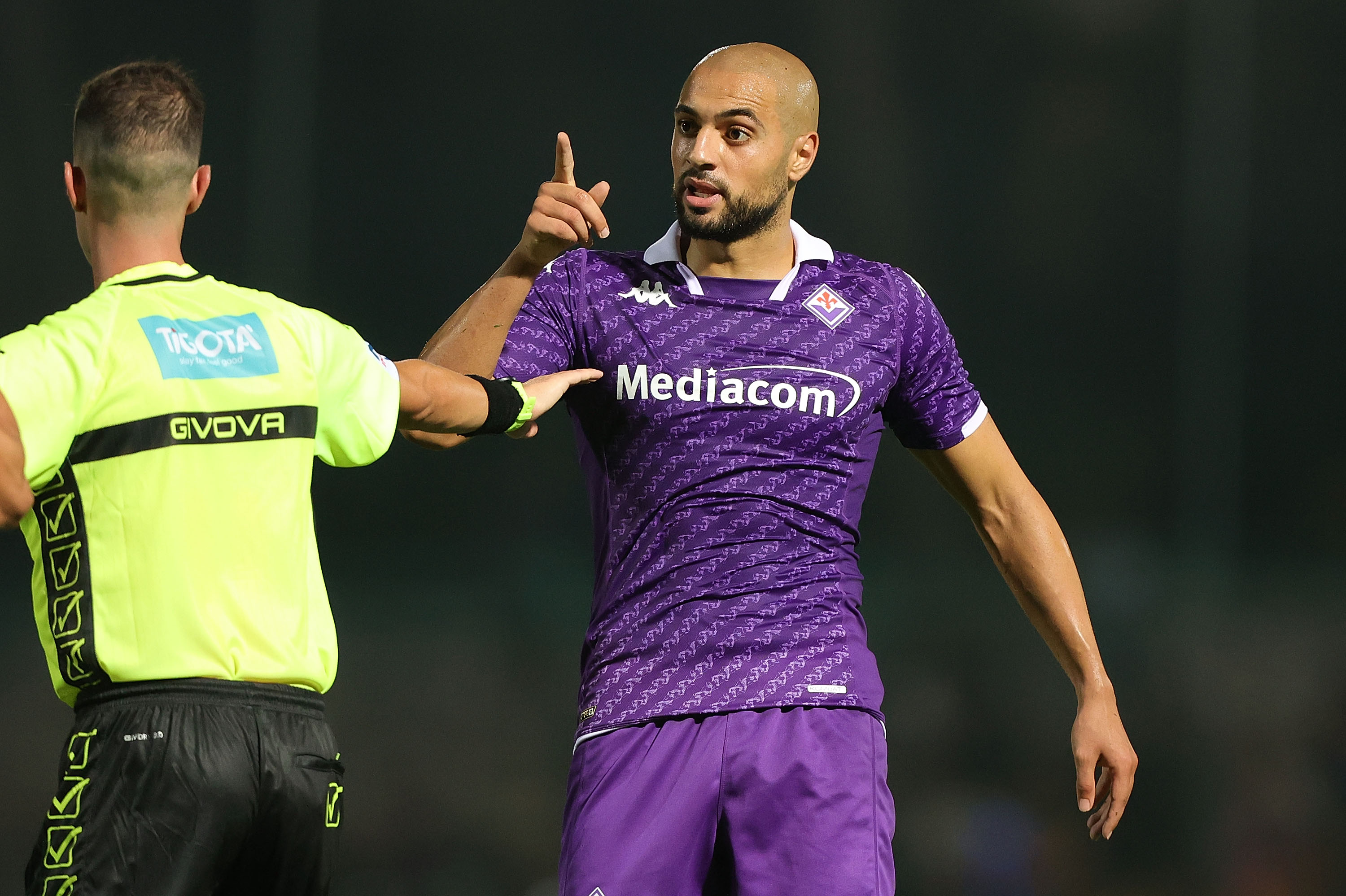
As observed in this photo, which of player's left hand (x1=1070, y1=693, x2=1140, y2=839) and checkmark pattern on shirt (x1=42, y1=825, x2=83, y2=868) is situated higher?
checkmark pattern on shirt (x1=42, y1=825, x2=83, y2=868)

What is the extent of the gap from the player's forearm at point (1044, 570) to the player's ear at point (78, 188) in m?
1.88

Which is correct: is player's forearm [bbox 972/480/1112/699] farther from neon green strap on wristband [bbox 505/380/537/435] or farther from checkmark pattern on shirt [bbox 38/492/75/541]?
checkmark pattern on shirt [bbox 38/492/75/541]

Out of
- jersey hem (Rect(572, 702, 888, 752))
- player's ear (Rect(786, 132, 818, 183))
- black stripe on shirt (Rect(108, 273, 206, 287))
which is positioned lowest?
jersey hem (Rect(572, 702, 888, 752))

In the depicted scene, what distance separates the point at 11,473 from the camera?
6.47ft

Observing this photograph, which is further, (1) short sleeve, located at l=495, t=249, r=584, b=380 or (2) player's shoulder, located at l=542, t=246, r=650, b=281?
(2) player's shoulder, located at l=542, t=246, r=650, b=281

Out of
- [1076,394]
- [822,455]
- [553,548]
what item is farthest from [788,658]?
[1076,394]

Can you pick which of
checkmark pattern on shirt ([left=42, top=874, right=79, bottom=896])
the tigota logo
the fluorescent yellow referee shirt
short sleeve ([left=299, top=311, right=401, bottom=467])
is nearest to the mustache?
the tigota logo

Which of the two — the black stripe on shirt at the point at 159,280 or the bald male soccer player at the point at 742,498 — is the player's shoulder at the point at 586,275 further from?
the black stripe on shirt at the point at 159,280

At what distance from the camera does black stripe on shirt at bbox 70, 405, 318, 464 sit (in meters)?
2.11

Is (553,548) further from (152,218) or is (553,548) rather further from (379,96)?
(152,218)

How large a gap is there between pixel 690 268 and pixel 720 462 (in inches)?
17.8

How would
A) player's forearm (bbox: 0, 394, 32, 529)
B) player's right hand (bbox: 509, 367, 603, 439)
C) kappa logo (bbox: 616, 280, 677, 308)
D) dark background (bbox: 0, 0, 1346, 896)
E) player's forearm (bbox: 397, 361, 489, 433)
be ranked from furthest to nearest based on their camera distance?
dark background (bbox: 0, 0, 1346, 896) → kappa logo (bbox: 616, 280, 677, 308) → player's right hand (bbox: 509, 367, 603, 439) → player's forearm (bbox: 397, 361, 489, 433) → player's forearm (bbox: 0, 394, 32, 529)

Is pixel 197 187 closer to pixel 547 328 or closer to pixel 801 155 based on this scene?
pixel 547 328

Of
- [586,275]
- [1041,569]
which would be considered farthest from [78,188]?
[1041,569]
